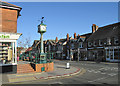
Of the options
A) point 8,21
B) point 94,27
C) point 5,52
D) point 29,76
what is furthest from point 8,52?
point 94,27

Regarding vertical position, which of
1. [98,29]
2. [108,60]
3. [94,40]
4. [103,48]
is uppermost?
[98,29]

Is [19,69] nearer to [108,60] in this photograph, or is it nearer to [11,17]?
[11,17]

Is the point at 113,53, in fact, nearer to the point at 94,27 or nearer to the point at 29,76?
the point at 94,27

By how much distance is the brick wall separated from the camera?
14752mm

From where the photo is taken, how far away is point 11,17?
1535cm

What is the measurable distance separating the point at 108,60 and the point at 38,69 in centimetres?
2110

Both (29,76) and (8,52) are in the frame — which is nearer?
(29,76)

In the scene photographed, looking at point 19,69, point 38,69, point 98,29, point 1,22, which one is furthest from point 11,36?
point 98,29

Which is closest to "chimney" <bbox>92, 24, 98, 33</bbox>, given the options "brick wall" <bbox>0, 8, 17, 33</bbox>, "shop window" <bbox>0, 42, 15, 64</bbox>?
"brick wall" <bbox>0, 8, 17, 33</bbox>

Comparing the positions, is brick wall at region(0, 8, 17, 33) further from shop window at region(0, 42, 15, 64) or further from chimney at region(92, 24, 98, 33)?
chimney at region(92, 24, 98, 33)

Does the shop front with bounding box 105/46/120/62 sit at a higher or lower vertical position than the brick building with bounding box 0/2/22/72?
lower

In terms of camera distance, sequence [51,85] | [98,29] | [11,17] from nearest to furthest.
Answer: [51,85] < [11,17] < [98,29]

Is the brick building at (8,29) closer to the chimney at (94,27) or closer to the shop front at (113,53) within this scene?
the shop front at (113,53)

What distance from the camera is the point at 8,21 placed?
15.1 meters
